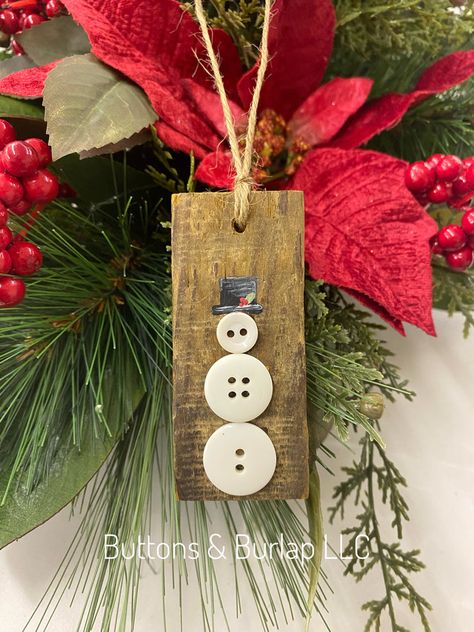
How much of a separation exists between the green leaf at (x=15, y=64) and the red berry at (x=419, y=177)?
Answer: 0.32 meters

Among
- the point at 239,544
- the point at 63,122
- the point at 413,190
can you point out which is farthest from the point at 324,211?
the point at 239,544

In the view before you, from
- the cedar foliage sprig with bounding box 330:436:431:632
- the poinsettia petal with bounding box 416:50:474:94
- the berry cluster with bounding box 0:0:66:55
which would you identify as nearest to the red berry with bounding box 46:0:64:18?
the berry cluster with bounding box 0:0:66:55

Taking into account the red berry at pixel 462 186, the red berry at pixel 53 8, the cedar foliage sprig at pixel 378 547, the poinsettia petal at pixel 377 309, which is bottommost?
the cedar foliage sprig at pixel 378 547

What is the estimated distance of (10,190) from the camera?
38cm

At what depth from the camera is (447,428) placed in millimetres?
620

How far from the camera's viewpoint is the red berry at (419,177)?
0.43m

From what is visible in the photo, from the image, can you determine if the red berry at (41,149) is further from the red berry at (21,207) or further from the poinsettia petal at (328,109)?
the poinsettia petal at (328,109)

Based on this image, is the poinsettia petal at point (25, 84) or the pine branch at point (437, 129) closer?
the poinsettia petal at point (25, 84)

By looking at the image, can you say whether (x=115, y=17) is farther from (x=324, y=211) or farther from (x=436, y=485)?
(x=436, y=485)

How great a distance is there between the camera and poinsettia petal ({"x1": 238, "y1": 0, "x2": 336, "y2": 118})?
45cm

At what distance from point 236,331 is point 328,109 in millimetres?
216

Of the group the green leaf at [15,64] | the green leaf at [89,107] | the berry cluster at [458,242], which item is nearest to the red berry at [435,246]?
the berry cluster at [458,242]

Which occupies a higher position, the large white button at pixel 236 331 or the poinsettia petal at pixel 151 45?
the poinsettia petal at pixel 151 45

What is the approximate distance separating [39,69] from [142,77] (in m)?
0.08
